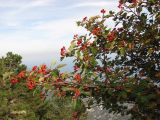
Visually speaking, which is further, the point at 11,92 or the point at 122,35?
the point at 11,92

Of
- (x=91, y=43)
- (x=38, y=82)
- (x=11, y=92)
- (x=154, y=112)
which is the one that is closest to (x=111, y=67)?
(x=91, y=43)

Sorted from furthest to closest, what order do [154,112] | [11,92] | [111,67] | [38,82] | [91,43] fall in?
[11,92] < [111,67] < [91,43] < [154,112] < [38,82]

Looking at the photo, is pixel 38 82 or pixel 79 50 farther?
pixel 79 50

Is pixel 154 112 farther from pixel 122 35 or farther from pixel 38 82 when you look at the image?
pixel 38 82

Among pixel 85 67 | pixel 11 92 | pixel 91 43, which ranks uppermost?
pixel 91 43

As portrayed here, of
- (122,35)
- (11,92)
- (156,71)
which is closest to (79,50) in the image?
(122,35)

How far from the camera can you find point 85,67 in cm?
692

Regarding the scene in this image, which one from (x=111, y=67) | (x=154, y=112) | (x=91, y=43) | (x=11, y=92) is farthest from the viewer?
(x=11, y=92)

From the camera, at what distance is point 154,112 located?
6871mm

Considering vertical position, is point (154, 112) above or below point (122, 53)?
below

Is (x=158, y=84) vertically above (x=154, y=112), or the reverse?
(x=158, y=84)

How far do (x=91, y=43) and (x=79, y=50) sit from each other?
402 mm

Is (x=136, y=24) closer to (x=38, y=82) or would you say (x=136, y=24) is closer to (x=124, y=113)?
(x=124, y=113)

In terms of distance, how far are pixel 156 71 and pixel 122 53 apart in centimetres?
77
